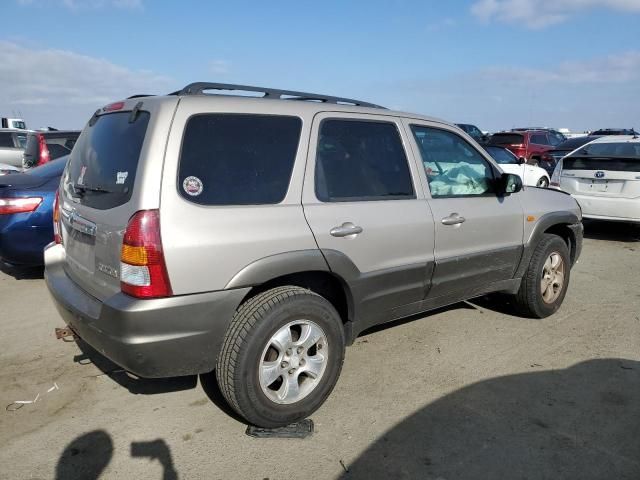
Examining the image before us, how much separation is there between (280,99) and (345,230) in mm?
884

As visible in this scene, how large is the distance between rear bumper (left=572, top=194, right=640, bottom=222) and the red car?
8.88 meters

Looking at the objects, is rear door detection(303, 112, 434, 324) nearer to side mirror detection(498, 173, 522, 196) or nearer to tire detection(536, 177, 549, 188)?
side mirror detection(498, 173, 522, 196)

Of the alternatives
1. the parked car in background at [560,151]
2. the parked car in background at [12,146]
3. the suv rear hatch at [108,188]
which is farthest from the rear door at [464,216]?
the parked car in background at [12,146]

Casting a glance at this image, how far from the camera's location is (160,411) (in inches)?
122

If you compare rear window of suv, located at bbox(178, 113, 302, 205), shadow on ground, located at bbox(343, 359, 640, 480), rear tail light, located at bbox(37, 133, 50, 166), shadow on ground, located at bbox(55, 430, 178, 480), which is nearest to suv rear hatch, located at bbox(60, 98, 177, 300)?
rear window of suv, located at bbox(178, 113, 302, 205)

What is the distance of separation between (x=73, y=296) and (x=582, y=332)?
4.00 meters

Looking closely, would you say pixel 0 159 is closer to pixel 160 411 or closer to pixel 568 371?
pixel 160 411

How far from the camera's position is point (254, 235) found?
2.67 meters

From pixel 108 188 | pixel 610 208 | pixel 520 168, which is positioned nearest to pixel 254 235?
pixel 108 188

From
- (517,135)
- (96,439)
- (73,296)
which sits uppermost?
(517,135)

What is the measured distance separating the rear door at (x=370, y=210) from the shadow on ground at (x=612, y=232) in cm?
630

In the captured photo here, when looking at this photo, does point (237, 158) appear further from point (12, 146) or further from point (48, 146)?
point (12, 146)

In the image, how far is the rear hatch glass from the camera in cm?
1685

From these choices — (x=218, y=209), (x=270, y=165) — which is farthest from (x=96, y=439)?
(x=270, y=165)
